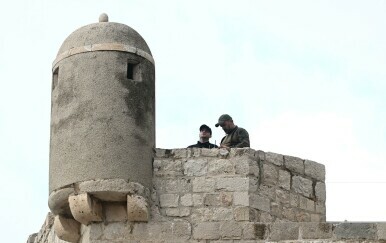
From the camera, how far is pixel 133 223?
1488 cm

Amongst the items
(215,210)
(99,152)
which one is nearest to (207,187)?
(215,210)

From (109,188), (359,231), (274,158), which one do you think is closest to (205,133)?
(274,158)

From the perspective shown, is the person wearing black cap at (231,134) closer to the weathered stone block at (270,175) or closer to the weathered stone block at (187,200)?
the weathered stone block at (270,175)

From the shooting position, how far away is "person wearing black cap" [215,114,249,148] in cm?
1562

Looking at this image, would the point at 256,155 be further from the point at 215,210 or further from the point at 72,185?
the point at 72,185

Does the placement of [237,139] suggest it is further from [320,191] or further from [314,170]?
[320,191]

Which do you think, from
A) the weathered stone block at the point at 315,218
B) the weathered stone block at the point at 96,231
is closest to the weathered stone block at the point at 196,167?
the weathered stone block at the point at 96,231

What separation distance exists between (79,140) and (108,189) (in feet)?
2.13

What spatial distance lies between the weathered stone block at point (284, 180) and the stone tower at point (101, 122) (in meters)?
1.54

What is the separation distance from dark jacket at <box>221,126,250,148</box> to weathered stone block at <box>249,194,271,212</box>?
71 cm

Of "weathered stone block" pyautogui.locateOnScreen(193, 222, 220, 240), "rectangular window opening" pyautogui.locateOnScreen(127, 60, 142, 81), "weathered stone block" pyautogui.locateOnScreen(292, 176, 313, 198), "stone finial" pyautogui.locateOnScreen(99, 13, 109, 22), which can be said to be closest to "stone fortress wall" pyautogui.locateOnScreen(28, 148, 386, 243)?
"weathered stone block" pyautogui.locateOnScreen(193, 222, 220, 240)

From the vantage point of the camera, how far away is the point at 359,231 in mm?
14516

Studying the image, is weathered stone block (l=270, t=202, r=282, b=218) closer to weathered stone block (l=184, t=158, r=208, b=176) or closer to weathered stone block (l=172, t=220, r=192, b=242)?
weathered stone block (l=184, t=158, r=208, b=176)

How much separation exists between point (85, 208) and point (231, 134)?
2075 millimetres
